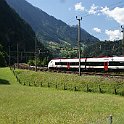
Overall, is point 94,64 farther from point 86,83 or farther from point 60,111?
point 60,111

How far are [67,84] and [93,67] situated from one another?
21.7 m

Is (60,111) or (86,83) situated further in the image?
(86,83)

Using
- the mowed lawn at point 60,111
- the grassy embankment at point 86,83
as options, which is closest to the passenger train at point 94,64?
the grassy embankment at point 86,83

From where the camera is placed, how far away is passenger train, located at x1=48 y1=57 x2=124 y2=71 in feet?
257

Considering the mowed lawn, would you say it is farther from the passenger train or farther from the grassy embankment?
the passenger train

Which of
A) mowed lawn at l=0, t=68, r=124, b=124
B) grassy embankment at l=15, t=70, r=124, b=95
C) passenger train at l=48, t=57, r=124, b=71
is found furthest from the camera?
passenger train at l=48, t=57, r=124, b=71

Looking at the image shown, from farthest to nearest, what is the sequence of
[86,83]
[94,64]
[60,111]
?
[94,64]
[86,83]
[60,111]

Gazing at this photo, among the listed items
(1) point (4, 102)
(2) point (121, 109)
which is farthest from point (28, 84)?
(2) point (121, 109)

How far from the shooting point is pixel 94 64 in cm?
8600

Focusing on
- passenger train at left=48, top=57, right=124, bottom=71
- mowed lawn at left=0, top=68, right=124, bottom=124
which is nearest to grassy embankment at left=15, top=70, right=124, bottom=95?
mowed lawn at left=0, top=68, right=124, bottom=124

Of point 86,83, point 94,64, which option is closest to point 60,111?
point 86,83

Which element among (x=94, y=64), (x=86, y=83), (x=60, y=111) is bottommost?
(x=60, y=111)

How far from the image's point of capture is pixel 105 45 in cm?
18562

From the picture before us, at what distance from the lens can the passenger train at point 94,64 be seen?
78.4 metres
